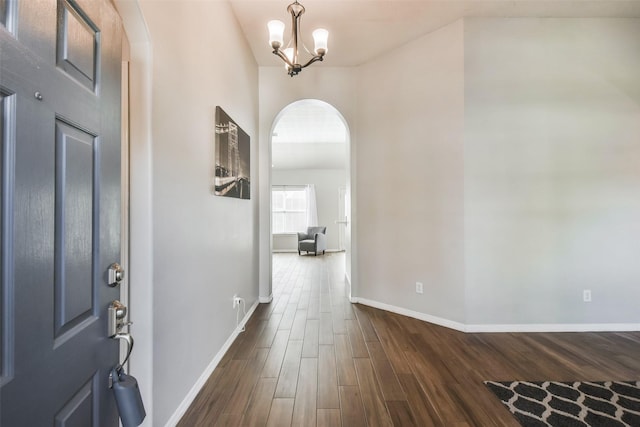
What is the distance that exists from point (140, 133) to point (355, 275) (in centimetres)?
302

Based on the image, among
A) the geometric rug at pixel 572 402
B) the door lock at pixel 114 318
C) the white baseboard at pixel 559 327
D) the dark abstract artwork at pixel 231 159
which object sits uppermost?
the dark abstract artwork at pixel 231 159

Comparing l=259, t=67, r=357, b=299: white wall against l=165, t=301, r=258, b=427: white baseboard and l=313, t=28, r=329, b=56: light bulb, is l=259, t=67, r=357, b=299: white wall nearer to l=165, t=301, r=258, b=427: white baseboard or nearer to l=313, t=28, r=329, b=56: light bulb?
l=165, t=301, r=258, b=427: white baseboard

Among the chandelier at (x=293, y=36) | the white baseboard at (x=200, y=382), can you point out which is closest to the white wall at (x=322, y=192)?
the white baseboard at (x=200, y=382)

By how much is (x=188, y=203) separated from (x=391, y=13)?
2638mm

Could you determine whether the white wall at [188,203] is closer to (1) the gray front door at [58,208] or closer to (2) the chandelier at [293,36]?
(2) the chandelier at [293,36]

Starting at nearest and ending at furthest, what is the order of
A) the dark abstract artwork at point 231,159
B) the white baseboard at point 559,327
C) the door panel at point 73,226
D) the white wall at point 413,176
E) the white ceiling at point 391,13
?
the door panel at point 73,226 < the dark abstract artwork at point 231,159 < the white ceiling at point 391,13 < the white baseboard at point 559,327 < the white wall at point 413,176

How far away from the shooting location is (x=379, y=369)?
2.17m

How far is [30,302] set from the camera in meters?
0.56

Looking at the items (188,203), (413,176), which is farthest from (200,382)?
(413,176)

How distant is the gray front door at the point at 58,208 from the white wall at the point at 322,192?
7.98 meters

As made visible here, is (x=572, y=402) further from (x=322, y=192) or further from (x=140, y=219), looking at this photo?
(x=322, y=192)

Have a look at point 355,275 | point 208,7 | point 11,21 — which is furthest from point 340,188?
point 11,21

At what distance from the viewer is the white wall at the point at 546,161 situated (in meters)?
2.85

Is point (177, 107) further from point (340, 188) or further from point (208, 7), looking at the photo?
point (340, 188)
